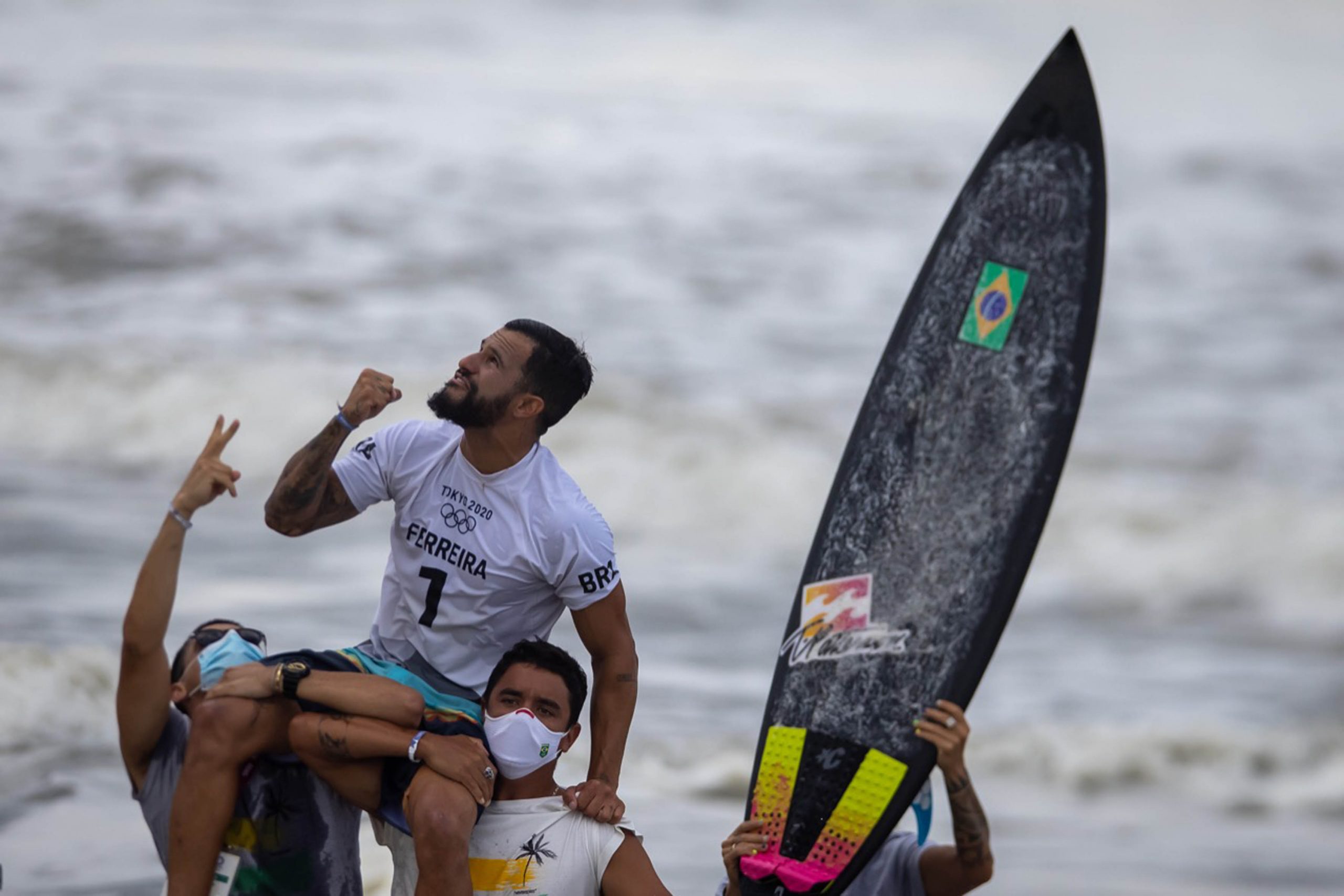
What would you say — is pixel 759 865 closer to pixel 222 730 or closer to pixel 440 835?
pixel 440 835

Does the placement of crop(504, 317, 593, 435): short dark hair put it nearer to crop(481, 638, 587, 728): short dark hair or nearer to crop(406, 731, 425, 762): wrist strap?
crop(481, 638, 587, 728): short dark hair

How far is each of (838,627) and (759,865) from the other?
691 mm

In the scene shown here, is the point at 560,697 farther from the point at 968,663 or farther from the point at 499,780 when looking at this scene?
the point at 968,663

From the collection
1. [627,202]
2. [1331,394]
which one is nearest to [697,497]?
[627,202]

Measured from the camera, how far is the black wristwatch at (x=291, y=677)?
3420 mm

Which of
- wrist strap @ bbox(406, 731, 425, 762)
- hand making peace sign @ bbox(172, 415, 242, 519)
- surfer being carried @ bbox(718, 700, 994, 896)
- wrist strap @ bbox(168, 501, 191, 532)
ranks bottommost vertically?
surfer being carried @ bbox(718, 700, 994, 896)

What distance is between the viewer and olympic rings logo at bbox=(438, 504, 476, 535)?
3.71 metres

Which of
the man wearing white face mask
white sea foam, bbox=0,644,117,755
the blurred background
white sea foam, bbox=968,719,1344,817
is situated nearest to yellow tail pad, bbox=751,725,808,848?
the man wearing white face mask

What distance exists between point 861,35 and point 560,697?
18663 mm

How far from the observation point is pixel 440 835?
3330 mm

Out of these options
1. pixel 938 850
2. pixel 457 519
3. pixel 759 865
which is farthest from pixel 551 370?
pixel 938 850

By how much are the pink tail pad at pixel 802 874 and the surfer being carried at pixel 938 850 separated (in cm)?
6

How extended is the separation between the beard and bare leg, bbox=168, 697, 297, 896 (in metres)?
0.75

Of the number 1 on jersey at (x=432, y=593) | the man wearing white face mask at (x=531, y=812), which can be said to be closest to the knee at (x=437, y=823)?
the man wearing white face mask at (x=531, y=812)
